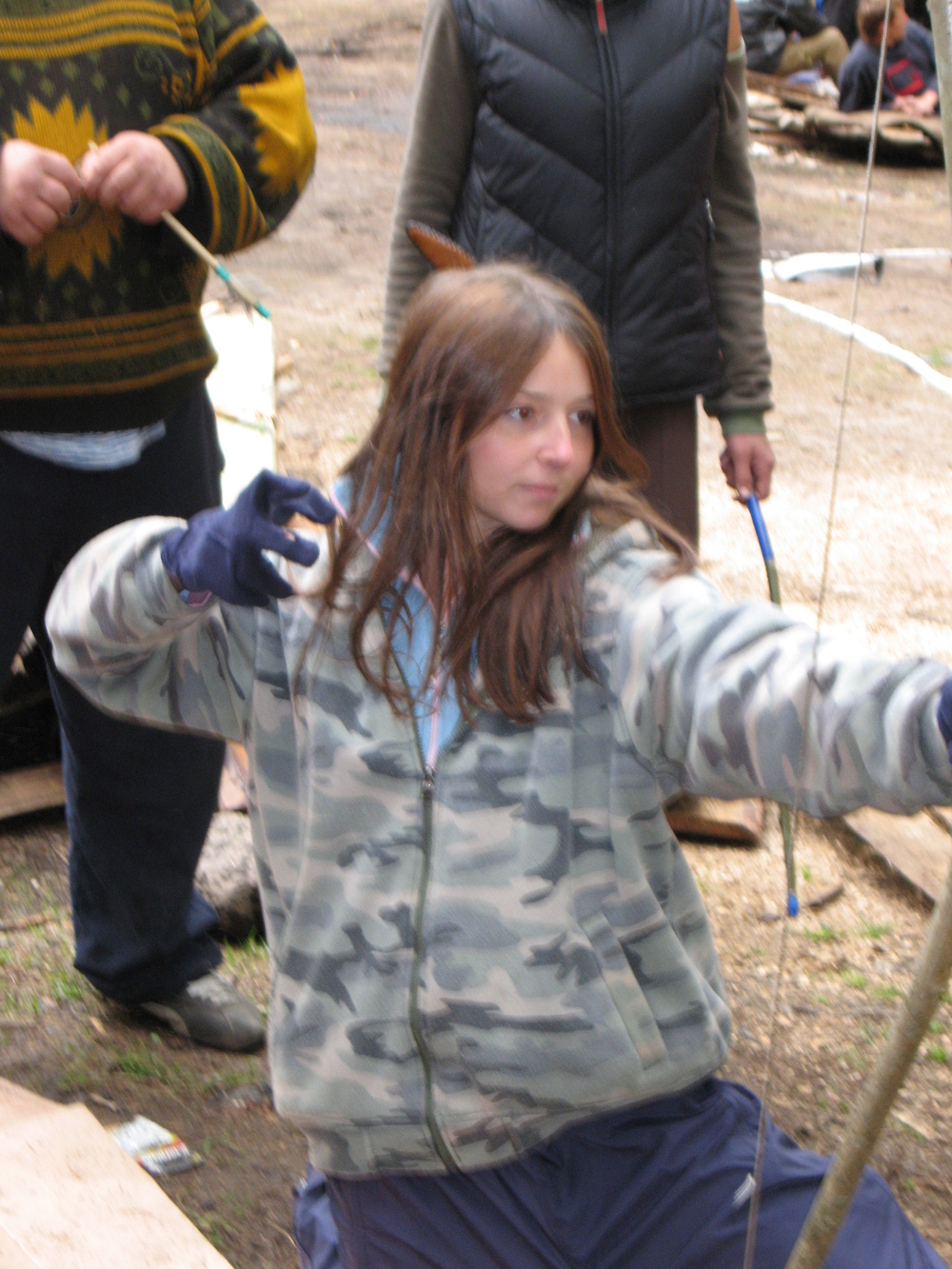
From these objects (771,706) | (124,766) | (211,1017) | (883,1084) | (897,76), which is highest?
(771,706)

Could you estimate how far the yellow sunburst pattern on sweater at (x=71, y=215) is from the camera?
186cm

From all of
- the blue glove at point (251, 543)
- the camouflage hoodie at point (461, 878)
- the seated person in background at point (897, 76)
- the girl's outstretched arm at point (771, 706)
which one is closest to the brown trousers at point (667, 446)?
the camouflage hoodie at point (461, 878)

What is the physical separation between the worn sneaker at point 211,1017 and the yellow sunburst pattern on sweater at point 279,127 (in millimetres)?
1325

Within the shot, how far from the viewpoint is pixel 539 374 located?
1.54 meters

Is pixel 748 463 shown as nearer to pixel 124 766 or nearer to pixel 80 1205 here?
pixel 124 766

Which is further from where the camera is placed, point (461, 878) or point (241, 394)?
point (241, 394)

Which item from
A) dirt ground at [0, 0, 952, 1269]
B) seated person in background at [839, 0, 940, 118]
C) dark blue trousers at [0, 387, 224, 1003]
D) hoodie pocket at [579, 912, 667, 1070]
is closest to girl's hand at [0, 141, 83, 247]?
dark blue trousers at [0, 387, 224, 1003]

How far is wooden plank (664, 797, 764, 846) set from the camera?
3.18m

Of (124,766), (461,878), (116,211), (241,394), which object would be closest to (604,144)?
(116,211)

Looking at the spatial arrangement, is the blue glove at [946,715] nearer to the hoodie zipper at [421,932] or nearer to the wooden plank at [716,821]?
the hoodie zipper at [421,932]

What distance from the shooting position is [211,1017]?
246 cm

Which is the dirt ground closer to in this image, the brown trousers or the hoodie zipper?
the hoodie zipper

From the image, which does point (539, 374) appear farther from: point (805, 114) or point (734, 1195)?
point (805, 114)

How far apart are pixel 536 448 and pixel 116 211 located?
78 centimetres
